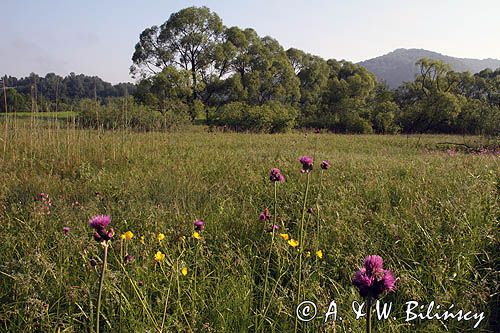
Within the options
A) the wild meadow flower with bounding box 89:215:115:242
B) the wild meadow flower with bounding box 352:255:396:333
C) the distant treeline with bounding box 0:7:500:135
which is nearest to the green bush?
the distant treeline with bounding box 0:7:500:135

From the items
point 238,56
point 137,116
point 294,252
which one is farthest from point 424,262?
point 238,56

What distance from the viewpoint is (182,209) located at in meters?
2.61

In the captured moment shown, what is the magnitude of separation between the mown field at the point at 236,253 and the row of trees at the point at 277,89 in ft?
50.2

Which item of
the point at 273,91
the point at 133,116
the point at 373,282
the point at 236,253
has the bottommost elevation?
the point at 236,253

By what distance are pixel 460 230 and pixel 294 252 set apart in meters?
1.13

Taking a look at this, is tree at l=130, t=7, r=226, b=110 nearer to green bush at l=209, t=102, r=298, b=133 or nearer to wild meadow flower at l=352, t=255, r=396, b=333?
green bush at l=209, t=102, r=298, b=133

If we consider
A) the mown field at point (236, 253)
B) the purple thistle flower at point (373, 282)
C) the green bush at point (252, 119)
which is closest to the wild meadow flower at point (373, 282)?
the purple thistle flower at point (373, 282)

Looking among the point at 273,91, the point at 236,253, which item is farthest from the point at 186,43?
the point at 236,253

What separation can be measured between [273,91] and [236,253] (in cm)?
2284

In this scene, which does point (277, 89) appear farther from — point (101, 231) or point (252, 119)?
point (101, 231)

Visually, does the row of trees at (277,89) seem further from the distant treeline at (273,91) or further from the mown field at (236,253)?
the mown field at (236,253)

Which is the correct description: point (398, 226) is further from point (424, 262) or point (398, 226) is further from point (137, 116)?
point (137, 116)

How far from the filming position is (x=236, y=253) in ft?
6.64

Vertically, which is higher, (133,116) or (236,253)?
(133,116)
